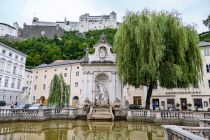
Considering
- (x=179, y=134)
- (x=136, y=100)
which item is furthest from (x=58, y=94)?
(x=179, y=134)

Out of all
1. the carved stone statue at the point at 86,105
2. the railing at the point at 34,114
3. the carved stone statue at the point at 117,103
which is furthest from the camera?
the carved stone statue at the point at 117,103

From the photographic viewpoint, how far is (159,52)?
14.7 m

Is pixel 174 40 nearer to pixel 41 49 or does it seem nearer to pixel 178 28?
pixel 178 28

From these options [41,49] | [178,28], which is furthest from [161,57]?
[41,49]

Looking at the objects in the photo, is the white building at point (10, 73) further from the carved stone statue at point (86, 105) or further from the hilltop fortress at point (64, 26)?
the hilltop fortress at point (64, 26)

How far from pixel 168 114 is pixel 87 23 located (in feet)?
321

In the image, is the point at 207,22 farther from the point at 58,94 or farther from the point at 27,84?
the point at 27,84

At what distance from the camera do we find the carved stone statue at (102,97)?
18.0 meters

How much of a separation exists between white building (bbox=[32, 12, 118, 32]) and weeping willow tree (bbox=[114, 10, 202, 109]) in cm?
8921

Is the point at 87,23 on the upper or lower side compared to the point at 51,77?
upper

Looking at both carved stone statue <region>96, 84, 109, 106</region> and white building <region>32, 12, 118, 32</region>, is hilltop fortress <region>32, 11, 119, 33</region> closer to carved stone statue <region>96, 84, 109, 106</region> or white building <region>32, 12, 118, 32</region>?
white building <region>32, 12, 118, 32</region>

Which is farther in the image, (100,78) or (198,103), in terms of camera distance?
(198,103)

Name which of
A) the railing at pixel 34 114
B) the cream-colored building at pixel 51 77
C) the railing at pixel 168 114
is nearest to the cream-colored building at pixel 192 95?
the railing at pixel 168 114

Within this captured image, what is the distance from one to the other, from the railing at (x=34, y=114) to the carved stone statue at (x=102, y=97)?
2.65 m
